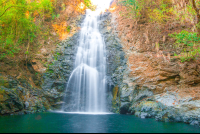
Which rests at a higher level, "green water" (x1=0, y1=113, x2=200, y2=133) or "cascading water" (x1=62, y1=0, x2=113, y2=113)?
"cascading water" (x1=62, y1=0, x2=113, y2=113)

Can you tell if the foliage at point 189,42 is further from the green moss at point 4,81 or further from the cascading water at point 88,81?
the green moss at point 4,81

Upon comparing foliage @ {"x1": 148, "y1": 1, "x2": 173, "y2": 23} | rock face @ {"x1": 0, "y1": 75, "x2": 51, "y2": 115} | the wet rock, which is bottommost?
the wet rock

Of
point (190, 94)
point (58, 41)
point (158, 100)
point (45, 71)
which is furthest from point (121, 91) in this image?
point (58, 41)

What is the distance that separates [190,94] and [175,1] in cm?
1075

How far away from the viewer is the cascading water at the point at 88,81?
14.0m

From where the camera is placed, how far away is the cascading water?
1399 cm

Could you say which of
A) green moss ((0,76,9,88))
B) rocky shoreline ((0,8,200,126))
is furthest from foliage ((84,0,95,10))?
green moss ((0,76,9,88))

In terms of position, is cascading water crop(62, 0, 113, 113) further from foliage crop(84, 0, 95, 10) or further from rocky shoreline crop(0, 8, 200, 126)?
foliage crop(84, 0, 95, 10)

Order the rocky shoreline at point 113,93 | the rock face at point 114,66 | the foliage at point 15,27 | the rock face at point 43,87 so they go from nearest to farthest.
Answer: the rocky shoreline at point 113,93, the rock face at point 43,87, the foliage at point 15,27, the rock face at point 114,66

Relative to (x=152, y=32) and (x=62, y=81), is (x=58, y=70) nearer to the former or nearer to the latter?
(x=62, y=81)

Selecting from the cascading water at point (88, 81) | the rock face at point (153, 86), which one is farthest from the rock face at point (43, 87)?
the rock face at point (153, 86)

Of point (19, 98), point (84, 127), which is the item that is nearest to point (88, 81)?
point (19, 98)

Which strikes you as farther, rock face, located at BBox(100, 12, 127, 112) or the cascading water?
the cascading water

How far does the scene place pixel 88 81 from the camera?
48.6ft
